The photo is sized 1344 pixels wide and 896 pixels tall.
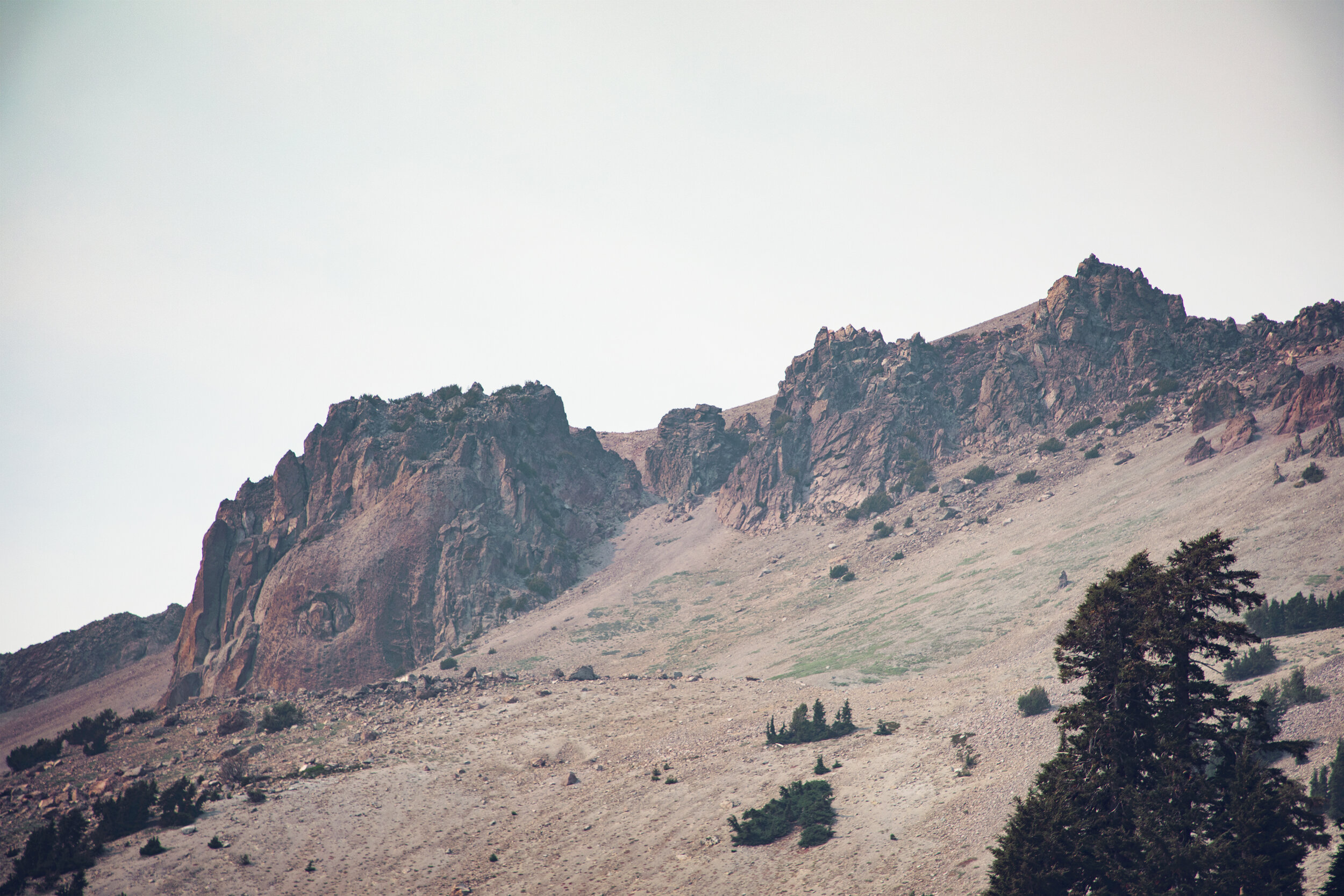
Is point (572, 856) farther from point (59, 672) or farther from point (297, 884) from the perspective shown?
point (59, 672)

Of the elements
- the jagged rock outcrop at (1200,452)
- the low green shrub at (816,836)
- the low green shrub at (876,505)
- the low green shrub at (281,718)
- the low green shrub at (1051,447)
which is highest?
the low green shrub at (1051,447)

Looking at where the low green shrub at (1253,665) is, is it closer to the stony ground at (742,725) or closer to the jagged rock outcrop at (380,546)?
the stony ground at (742,725)

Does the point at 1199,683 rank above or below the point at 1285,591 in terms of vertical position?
above

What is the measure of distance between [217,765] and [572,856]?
31.7 m

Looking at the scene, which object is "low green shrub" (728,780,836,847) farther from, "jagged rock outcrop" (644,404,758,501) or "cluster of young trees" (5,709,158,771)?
"jagged rock outcrop" (644,404,758,501)

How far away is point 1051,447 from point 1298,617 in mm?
69301

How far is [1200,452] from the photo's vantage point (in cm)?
9094

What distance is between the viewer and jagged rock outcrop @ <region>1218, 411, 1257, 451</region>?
89188 mm

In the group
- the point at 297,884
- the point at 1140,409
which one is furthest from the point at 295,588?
the point at 1140,409

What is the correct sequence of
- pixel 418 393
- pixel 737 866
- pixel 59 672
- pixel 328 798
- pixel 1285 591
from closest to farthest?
1. pixel 737 866
2. pixel 328 798
3. pixel 1285 591
4. pixel 59 672
5. pixel 418 393

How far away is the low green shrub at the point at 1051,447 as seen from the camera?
114438 mm

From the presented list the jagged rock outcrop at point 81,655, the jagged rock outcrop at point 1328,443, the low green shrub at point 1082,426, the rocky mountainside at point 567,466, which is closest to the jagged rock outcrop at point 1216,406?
the rocky mountainside at point 567,466

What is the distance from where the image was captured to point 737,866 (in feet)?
123

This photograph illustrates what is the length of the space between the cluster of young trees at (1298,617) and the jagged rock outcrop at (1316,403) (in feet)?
148
